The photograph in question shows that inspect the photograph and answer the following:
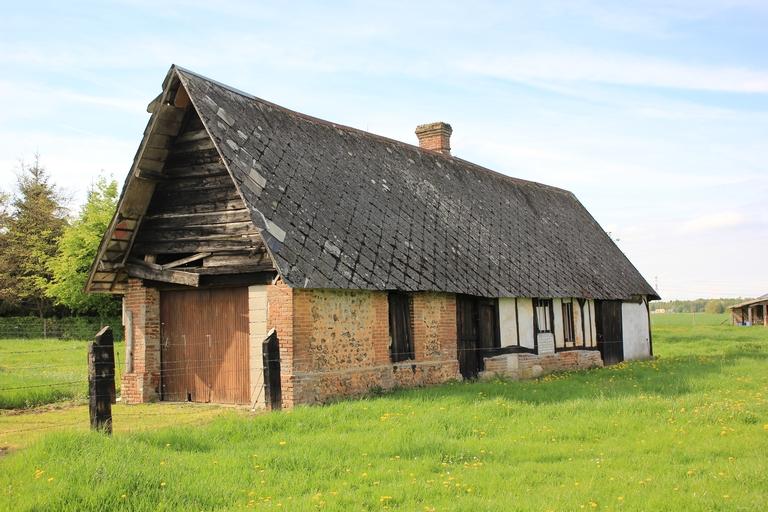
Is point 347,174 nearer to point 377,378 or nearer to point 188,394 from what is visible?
point 377,378

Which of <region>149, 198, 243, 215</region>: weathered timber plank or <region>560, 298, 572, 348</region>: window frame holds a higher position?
<region>149, 198, 243, 215</region>: weathered timber plank

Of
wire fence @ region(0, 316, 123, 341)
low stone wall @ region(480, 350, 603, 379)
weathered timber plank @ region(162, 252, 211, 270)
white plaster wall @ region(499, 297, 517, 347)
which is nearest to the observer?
weathered timber plank @ region(162, 252, 211, 270)

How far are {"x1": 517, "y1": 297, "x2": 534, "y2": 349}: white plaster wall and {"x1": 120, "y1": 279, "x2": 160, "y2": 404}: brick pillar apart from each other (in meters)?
9.56

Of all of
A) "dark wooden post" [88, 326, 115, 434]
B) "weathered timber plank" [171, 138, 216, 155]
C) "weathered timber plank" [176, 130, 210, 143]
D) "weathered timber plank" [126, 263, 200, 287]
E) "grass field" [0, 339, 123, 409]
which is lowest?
"grass field" [0, 339, 123, 409]

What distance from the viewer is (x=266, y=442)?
31.6 feet

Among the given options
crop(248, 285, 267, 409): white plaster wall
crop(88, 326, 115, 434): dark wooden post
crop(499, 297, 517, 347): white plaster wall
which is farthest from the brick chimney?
crop(88, 326, 115, 434): dark wooden post

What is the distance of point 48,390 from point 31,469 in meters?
8.42

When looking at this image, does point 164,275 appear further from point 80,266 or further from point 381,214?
point 80,266

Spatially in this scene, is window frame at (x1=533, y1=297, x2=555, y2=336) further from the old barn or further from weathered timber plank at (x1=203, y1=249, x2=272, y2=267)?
weathered timber plank at (x1=203, y1=249, x2=272, y2=267)

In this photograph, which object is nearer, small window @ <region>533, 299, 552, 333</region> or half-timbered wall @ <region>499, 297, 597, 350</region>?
half-timbered wall @ <region>499, 297, 597, 350</region>

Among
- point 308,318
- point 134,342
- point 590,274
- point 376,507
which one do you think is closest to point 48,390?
point 134,342

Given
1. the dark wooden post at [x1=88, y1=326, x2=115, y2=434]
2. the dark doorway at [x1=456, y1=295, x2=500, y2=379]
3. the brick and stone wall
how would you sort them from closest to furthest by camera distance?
1. the dark wooden post at [x1=88, y1=326, x2=115, y2=434]
2. the brick and stone wall
3. the dark doorway at [x1=456, y1=295, x2=500, y2=379]

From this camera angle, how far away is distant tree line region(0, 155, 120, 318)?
4069 centimetres

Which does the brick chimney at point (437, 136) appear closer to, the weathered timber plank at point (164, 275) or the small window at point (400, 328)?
the small window at point (400, 328)
